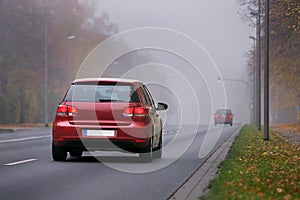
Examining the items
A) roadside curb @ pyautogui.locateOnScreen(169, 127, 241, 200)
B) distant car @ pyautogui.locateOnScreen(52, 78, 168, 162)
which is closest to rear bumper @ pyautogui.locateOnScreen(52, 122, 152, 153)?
distant car @ pyautogui.locateOnScreen(52, 78, 168, 162)

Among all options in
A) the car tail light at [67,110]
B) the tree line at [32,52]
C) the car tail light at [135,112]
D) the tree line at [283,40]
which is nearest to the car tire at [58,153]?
the car tail light at [67,110]

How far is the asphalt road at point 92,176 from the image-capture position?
31.7ft

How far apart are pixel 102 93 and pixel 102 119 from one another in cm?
53

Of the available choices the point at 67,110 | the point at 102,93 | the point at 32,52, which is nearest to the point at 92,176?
the point at 67,110

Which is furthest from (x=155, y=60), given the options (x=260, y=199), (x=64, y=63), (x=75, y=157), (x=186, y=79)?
(x=260, y=199)

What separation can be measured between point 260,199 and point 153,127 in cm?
740

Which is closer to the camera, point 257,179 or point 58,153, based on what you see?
point 257,179

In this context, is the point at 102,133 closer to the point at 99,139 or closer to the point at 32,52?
the point at 99,139

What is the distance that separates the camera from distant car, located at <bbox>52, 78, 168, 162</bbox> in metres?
14.6

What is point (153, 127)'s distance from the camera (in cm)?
1558

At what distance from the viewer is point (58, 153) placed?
15.0 m

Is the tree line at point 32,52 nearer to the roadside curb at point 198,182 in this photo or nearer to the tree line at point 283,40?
the tree line at point 283,40

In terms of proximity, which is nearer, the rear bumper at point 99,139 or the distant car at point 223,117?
the rear bumper at point 99,139

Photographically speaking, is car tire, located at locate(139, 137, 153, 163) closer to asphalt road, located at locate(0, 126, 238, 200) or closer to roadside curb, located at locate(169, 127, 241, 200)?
asphalt road, located at locate(0, 126, 238, 200)
